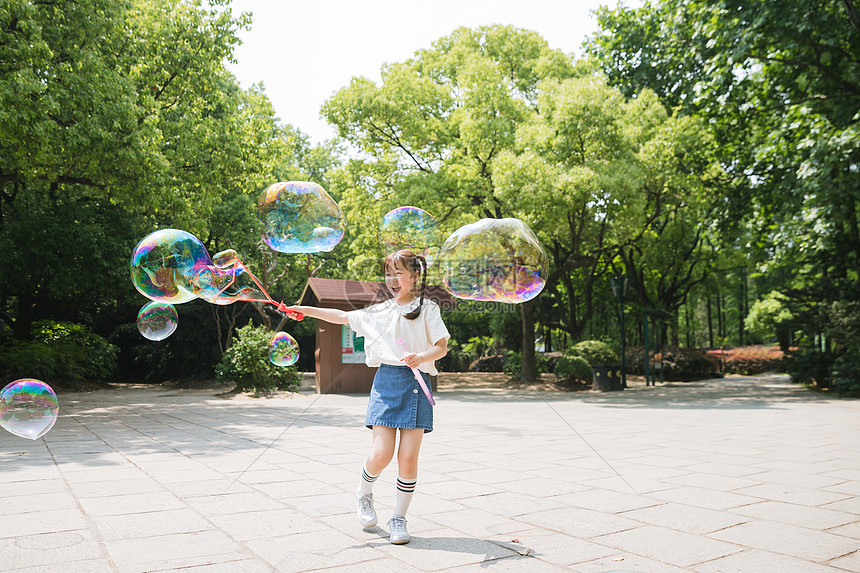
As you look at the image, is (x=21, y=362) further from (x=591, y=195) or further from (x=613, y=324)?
(x=613, y=324)

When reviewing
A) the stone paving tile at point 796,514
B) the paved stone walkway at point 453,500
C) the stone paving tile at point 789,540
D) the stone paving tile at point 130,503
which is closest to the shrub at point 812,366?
the paved stone walkway at point 453,500

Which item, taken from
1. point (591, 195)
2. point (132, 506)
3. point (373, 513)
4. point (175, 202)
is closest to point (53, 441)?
point (132, 506)

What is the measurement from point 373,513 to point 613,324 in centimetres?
4164

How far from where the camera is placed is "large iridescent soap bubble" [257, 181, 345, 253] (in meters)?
6.03

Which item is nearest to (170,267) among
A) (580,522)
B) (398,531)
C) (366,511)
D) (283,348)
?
(366,511)

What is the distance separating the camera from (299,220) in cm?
606

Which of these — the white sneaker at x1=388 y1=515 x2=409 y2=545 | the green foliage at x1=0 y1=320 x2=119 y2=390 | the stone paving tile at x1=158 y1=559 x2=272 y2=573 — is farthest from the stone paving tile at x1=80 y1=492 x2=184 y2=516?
the green foliage at x1=0 y1=320 x2=119 y2=390

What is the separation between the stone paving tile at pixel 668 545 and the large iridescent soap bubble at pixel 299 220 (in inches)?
142

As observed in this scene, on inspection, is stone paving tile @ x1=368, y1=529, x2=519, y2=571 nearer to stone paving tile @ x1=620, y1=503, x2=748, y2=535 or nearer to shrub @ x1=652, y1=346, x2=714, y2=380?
stone paving tile @ x1=620, y1=503, x2=748, y2=535

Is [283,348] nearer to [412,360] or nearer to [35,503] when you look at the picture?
[35,503]

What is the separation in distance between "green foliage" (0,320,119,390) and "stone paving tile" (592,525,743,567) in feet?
62.8

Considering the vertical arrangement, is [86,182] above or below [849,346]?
above

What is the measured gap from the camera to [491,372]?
31984 mm

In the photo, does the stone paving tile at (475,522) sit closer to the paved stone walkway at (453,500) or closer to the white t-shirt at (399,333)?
the paved stone walkway at (453,500)
